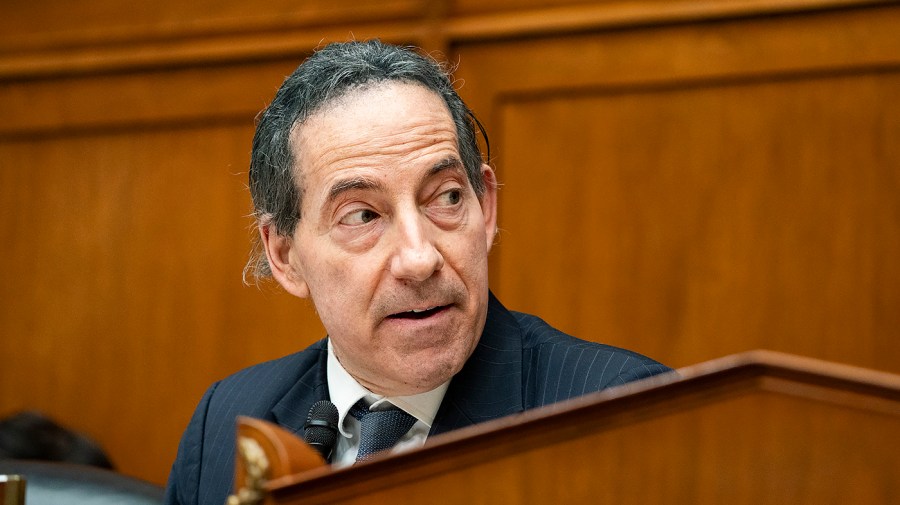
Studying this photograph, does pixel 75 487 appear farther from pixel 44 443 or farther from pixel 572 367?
pixel 44 443

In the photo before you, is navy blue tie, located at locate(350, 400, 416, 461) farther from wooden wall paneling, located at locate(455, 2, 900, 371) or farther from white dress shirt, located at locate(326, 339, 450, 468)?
wooden wall paneling, located at locate(455, 2, 900, 371)

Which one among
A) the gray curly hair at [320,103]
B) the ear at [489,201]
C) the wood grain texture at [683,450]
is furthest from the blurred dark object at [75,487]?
the wood grain texture at [683,450]

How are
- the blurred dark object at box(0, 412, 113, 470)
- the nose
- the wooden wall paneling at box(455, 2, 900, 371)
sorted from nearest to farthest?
the nose → the wooden wall paneling at box(455, 2, 900, 371) → the blurred dark object at box(0, 412, 113, 470)

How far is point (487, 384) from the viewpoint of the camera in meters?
1.58

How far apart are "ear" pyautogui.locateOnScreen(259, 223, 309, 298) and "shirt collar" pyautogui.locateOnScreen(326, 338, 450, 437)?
113mm

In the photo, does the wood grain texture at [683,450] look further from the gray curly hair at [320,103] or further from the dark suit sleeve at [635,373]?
the gray curly hair at [320,103]

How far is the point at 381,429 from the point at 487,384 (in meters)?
0.16

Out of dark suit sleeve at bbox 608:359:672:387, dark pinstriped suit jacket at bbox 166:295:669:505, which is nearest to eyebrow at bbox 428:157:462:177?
dark pinstriped suit jacket at bbox 166:295:669:505

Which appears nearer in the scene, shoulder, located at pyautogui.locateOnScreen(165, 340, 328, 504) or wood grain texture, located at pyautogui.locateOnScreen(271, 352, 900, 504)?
wood grain texture, located at pyautogui.locateOnScreen(271, 352, 900, 504)

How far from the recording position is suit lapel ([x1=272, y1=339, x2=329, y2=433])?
1.71 meters

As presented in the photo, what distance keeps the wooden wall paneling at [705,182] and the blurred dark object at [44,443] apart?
1171 mm

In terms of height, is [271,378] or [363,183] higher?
[363,183]

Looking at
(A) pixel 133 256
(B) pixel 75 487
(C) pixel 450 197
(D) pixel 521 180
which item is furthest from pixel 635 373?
(A) pixel 133 256

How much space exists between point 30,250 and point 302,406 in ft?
5.62
